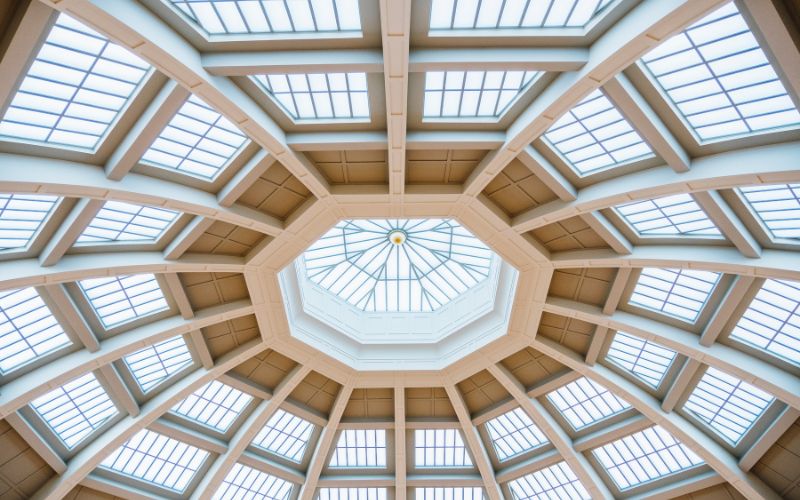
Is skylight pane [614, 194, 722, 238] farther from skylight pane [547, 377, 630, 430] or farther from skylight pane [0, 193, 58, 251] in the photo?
skylight pane [0, 193, 58, 251]

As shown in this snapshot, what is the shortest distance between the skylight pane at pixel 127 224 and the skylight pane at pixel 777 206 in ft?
55.1

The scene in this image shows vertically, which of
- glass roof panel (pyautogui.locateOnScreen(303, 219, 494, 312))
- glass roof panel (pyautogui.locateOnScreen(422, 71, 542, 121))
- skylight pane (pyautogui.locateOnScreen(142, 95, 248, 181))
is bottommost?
skylight pane (pyautogui.locateOnScreen(142, 95, 248, 181))

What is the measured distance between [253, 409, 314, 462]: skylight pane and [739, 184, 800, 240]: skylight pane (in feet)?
69.8

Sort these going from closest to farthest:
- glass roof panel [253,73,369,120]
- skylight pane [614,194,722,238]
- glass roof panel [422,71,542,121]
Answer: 1. glass roof panel [253,73,369,120]
2. glass roof panel [422,71,542,121]
3. skylight pane [614,194,722,238]

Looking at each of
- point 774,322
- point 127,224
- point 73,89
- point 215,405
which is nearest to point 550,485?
point 774,322

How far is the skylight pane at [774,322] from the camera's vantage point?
20.5 meters

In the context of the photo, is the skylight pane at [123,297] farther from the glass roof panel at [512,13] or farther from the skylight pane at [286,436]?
the glass roof panel at [512,13]

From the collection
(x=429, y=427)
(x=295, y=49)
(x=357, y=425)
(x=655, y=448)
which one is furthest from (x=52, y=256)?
(x=655, y=448)

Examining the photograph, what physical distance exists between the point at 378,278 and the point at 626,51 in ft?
58.8

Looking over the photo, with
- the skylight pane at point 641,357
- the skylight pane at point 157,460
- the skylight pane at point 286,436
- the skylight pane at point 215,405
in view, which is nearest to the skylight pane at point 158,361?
the skylight pane at point 215,405

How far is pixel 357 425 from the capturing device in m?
30.4

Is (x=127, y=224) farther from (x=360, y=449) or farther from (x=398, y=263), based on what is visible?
(x=360, y=449)

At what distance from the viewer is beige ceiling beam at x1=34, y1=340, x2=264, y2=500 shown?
84.1 feet

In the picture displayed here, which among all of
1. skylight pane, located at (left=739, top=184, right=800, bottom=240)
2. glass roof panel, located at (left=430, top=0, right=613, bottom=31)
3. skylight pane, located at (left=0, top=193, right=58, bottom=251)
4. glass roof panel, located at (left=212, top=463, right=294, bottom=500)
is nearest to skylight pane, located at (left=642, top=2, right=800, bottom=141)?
glass roof panel, located at (left=430, top=0, right=613, bottom=31)
